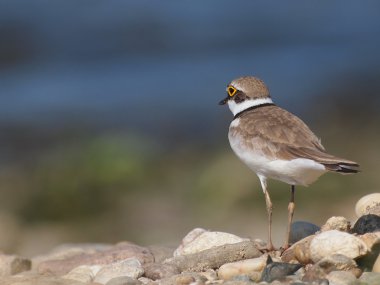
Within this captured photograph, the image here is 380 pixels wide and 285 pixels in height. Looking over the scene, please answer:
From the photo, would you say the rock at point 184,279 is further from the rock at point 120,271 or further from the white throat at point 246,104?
the white throat at point 246,104

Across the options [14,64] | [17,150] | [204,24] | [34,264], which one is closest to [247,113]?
[34,264]

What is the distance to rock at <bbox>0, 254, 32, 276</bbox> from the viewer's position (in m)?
6.23

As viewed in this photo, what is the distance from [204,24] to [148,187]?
35.8 ft

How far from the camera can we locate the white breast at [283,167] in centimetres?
555

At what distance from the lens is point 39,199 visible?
11812 millimetres

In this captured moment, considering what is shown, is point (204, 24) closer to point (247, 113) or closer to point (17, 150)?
point (17, 150)

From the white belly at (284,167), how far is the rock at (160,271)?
919 mm

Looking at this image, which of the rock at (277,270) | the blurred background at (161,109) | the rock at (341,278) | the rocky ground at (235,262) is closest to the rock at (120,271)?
the rocky ground at (235,262)

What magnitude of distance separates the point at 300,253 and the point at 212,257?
0.58 metres

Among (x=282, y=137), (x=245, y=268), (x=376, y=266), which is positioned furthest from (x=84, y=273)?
(x=376, y=266)

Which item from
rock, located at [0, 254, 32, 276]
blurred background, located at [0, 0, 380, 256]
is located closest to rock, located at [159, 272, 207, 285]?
rock, located at [0, 254, 32, 276]

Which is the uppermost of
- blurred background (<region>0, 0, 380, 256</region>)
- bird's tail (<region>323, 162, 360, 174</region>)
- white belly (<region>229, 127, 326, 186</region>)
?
blurred background (<region>0, 0, 380, 256</region>)

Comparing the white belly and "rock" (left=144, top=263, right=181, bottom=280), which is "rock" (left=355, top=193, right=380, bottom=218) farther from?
"rock" (left=144, top=263, right=181, bottom=280)

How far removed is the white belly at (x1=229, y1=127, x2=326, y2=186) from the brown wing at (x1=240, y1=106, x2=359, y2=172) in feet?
0.13
